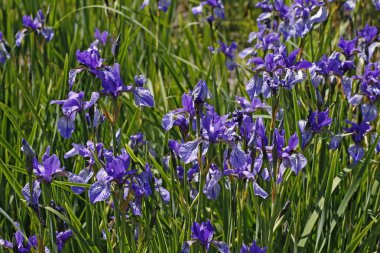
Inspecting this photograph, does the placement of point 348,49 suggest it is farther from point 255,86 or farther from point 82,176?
point 82,176

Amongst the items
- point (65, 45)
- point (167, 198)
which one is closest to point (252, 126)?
point (167, 198)

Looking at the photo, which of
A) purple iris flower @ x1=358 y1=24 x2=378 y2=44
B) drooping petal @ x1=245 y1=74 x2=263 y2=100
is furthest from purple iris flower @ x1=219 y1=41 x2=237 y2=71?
drooping petal @ x1=245 y1=74 x2=263 y2=100

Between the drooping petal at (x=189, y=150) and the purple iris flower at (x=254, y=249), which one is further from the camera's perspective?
the purple iris flower at (x=254, y=249)

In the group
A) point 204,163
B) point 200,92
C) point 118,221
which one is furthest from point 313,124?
point 118,221

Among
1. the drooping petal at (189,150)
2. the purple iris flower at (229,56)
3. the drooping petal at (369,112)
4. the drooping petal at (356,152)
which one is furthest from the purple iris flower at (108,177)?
the purple iris flower at (229,56)

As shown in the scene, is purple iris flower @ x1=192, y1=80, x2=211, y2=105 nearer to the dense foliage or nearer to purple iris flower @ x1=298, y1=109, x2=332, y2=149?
the dense foliage

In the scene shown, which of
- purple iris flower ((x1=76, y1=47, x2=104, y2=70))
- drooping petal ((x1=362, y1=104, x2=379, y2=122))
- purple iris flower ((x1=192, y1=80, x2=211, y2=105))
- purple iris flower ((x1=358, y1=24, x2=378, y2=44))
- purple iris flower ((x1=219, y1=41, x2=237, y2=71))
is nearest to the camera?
purple iris flower ((x1=192, y1=80, x2=211, y2=105))

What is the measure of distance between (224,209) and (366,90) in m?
0.75

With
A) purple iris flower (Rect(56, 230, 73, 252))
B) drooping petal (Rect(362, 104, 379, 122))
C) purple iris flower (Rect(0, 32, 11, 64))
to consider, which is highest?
purple iris flower (Rect(0, 32, 11, 64))

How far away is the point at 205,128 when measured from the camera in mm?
1968

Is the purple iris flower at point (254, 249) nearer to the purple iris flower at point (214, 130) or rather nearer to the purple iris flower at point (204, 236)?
the purple iris flower at point (204, 236)

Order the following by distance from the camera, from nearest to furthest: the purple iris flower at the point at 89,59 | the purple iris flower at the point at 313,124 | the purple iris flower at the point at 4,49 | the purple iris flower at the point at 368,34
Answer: the purple iris flower at the point at 89,59, the purple iris flower at the point at 313,124, the purple iris flower at the point at 368,34, the purple iris flower at the point at 4,49

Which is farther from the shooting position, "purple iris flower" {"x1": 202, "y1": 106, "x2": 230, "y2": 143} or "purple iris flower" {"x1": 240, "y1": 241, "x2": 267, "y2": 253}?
"purple iris flower" {"x1": 240, "y1": 241, "x2": 267, "y2": 253}

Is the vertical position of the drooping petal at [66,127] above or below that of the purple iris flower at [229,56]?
above
